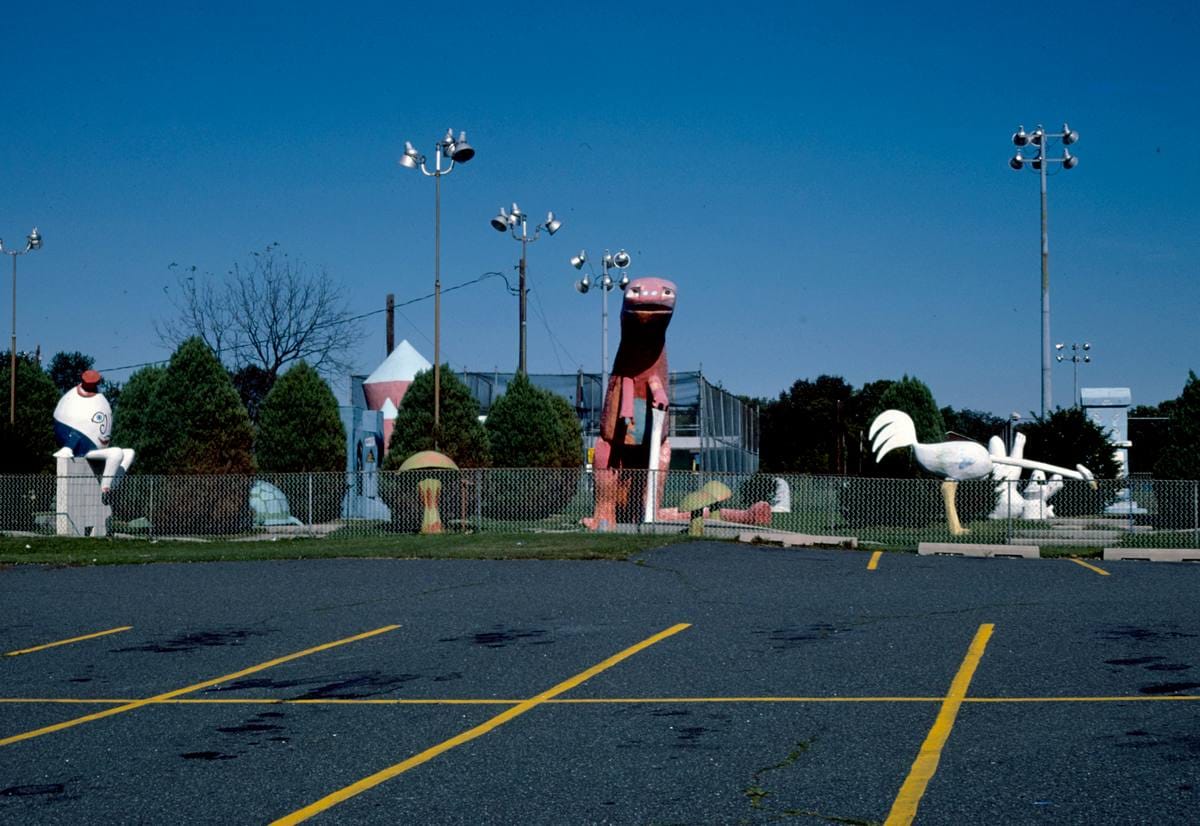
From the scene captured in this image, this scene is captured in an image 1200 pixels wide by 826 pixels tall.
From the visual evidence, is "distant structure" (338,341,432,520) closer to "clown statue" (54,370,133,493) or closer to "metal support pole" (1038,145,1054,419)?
"clown statue" (54,370,133,493)

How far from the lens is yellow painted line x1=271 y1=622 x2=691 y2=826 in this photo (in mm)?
5523

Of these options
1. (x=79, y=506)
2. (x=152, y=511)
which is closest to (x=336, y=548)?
(x=152, y=511)

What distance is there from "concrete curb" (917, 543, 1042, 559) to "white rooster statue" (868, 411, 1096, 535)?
2.90 metres

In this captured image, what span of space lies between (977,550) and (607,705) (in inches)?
584

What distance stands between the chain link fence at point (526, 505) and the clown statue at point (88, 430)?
0.82m

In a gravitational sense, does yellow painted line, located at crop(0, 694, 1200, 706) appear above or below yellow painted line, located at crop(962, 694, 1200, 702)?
below

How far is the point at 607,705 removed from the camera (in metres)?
7.89

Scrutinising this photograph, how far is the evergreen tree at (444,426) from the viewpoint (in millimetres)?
32750

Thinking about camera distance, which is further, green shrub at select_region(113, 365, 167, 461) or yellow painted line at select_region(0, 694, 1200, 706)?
green shrub at select_region(113, 365, 167, 461)

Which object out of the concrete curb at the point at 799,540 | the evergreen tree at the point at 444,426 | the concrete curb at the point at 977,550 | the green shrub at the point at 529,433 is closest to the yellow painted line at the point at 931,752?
the concrete curb at the point at 977,550

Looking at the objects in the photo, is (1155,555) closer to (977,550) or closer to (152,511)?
(977,550)

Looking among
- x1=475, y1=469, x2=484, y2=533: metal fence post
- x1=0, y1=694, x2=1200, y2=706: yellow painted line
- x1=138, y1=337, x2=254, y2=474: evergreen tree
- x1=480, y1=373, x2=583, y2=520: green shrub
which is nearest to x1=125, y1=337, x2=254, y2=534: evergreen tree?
x1=138, y1=337, x2=254, y2=474: evergreen tree

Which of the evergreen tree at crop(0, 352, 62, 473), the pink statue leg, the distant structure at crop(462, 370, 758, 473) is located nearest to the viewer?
the pink statue leg

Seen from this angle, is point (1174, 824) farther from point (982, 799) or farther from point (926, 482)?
point (926, 482)
